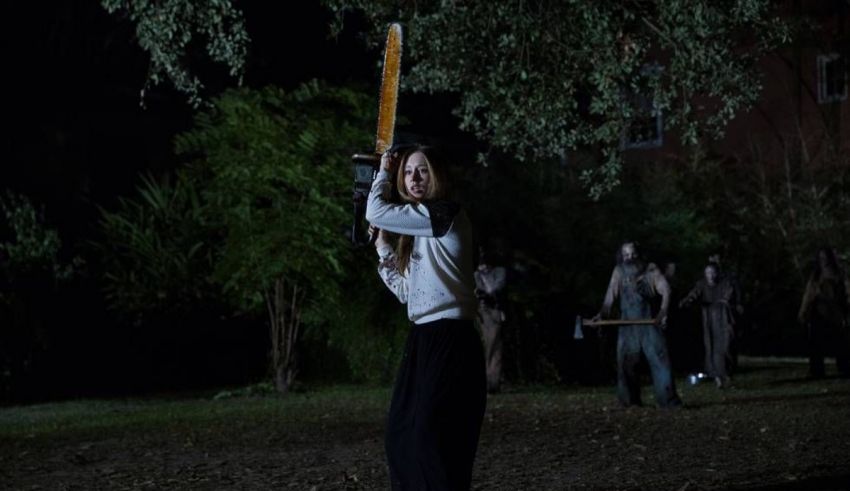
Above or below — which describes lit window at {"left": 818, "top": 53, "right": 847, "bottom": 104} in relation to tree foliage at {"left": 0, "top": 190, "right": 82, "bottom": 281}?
above

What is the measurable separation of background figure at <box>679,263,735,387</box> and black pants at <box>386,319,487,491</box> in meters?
12.0

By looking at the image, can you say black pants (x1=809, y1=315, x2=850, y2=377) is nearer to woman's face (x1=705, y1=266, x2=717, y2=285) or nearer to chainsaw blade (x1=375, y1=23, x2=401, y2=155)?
woman's face (x1=705, y1=266, x2=717, y2=285)

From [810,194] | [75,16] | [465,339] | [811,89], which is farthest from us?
[811,89]

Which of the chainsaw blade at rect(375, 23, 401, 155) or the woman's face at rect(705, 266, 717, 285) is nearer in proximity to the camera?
the chainsaw blade at rect(375, 23, 401, 155)

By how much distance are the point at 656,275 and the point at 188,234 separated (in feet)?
25.1

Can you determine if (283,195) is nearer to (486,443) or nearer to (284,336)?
(284,336)

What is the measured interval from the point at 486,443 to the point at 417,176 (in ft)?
18.6

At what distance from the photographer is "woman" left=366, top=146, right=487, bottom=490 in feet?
19.4

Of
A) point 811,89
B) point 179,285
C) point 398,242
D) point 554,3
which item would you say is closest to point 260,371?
point 179,285

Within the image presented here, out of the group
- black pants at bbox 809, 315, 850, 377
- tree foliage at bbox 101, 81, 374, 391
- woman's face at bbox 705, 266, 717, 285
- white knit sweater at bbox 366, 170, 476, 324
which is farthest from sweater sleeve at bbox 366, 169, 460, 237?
black pants at bbox 809, 315, 850, 377

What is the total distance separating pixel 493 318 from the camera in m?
16.5

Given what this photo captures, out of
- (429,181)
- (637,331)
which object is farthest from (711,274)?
(429,181)

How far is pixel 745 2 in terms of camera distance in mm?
12305

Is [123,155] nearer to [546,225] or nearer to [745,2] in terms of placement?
[546,225]
